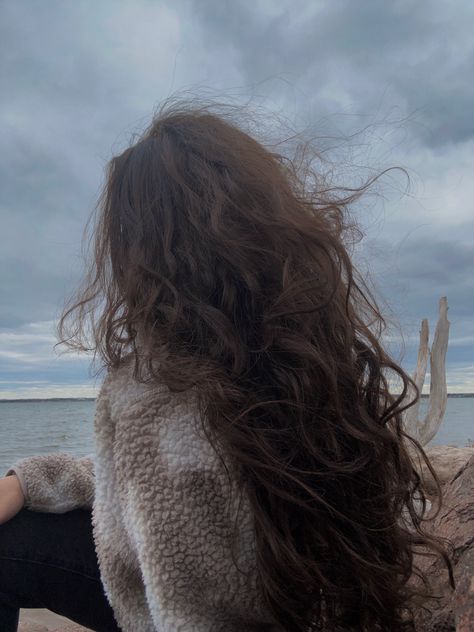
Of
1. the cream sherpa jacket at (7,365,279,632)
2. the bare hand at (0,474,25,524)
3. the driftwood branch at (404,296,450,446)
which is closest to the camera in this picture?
the cream sherpa jacket at (7,365,279,632)

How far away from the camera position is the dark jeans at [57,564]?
158 centimetres

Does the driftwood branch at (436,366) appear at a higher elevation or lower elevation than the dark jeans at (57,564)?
higher

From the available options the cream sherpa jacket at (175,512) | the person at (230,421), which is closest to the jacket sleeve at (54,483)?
the person at (230,421)

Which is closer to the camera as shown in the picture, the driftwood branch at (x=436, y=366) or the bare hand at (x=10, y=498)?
the bare hand at (x=10, y=498)

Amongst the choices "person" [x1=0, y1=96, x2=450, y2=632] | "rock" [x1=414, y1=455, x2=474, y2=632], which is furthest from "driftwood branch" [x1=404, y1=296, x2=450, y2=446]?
"person" [x1=0, y1=96, x2=450, y2=632]

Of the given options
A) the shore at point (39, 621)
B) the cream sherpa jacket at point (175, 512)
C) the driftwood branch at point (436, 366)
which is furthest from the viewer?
the driftwood branch at point (436, 366)

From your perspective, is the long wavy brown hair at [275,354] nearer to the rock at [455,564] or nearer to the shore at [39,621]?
the rock at [455,564]

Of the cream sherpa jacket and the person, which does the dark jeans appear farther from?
the cream sherpa jacket

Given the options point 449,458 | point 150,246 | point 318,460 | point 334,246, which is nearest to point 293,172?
point 334,246

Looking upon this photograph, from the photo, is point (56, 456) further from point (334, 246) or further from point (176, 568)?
point (334, 246)

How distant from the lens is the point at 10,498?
1572mm

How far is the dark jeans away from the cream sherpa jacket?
0.32 metres

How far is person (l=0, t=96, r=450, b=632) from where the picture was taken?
1.22 meters

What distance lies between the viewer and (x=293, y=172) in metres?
1.62
